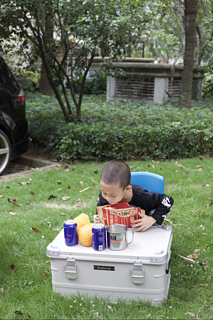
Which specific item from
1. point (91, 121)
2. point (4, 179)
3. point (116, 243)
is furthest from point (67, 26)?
point (116, 243)

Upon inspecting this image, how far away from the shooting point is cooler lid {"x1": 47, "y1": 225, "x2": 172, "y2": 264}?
6.73ft

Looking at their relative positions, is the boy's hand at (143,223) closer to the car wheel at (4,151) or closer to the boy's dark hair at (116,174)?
the boy's dark hair at (116,174)

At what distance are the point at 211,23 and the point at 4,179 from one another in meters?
8.45

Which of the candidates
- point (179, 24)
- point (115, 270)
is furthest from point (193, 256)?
point (179, 24)

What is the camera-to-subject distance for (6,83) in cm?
501

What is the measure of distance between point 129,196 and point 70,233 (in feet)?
1.83

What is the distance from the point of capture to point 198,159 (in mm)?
5945

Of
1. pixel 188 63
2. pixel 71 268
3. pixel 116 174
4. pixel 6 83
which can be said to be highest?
pixel 188 63

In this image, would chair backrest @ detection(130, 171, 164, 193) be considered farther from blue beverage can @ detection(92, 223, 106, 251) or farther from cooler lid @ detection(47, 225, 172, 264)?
blue beverage can @ detection(92, 223, 106, 251)

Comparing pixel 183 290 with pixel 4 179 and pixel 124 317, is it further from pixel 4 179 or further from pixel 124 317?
pixel 4 179

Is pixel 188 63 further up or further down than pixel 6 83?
further up

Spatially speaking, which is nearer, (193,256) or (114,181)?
(114,181)

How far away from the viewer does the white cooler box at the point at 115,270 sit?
2061 mm

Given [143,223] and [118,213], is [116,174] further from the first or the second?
[143,223]
